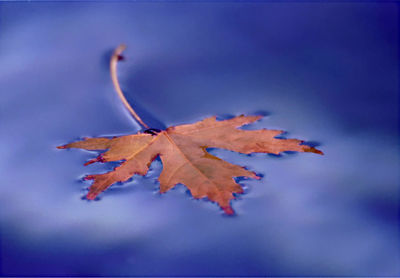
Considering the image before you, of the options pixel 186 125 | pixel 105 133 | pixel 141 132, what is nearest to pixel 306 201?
pixel 186 125

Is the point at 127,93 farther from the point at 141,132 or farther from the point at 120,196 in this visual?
the point at 120,196

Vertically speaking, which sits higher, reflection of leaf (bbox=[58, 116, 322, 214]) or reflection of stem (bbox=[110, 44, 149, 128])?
reflection of stem (bbox=[110, 44, 149, 128])

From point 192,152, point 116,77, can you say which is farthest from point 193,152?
point 116,77

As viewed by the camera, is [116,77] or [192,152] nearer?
[192,152]

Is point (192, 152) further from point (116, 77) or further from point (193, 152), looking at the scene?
point (116, 77)

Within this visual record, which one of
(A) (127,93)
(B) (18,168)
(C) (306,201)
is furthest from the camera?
(A) (127,93)

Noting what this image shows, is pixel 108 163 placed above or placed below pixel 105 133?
below

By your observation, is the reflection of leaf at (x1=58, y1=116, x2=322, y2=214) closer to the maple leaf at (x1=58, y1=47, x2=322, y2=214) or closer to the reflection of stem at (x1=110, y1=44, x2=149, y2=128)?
the maple leaf at (x1=58, y1=47, x2=322, y2=214)

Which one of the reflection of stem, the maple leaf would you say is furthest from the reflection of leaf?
the reflection of stem
